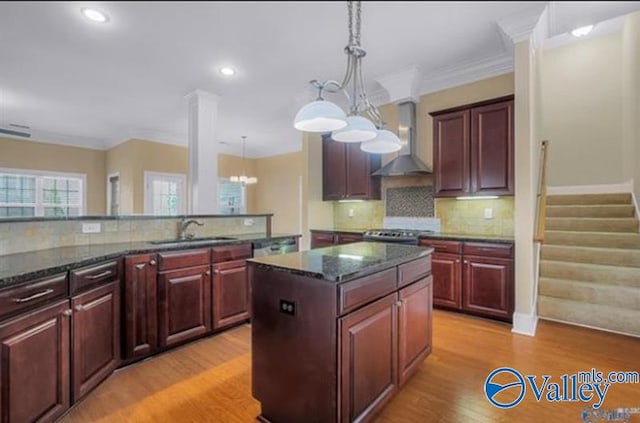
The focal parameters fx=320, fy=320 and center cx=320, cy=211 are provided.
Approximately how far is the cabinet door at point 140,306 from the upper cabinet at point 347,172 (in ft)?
9.64

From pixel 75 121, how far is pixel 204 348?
17.0ft

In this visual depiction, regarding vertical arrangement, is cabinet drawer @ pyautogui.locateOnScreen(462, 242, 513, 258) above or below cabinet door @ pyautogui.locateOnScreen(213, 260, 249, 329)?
above

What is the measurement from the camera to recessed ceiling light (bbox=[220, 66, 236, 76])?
11.4 ft

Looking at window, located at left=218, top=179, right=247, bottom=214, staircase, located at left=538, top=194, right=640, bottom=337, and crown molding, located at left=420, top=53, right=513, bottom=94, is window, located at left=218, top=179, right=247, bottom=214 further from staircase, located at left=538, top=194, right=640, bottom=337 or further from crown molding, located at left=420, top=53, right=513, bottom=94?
staircase, located at left=538, top=194, right=640, bottom=337

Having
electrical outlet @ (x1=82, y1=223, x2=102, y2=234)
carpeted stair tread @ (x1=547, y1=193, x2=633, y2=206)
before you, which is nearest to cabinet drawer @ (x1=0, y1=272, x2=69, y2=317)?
electrical outlet @ (x1=82, y1=223, x2=102, y2=234)

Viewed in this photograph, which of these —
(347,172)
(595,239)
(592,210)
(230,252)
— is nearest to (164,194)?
(347,172)

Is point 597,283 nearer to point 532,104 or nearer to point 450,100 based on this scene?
point 532,104

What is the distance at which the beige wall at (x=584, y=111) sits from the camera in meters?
4.79

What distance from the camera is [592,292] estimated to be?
317 cm

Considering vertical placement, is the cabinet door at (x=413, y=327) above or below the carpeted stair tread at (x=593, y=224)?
below

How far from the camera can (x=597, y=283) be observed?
3.26 metres

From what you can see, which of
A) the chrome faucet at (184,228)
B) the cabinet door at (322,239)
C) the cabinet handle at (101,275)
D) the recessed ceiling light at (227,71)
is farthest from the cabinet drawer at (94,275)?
the cabinet door at (322,239)

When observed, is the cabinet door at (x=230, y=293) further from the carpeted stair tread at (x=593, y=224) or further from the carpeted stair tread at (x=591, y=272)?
the carpeted stair tread at (x=593, y=224)

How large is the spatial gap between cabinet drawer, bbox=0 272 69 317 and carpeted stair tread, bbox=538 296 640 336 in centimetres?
410
